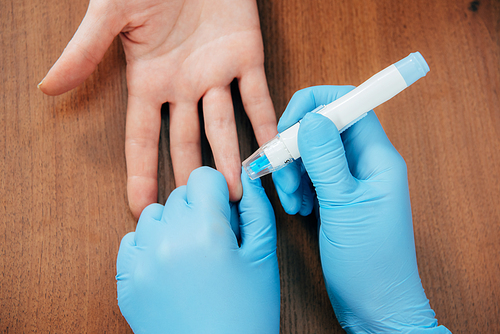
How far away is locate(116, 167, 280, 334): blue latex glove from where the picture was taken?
0.70m

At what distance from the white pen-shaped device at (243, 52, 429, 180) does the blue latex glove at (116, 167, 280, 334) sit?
5.7 inches

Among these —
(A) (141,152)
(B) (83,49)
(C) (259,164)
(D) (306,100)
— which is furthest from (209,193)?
(B) (83,49)

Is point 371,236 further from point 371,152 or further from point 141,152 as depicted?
point 141,152

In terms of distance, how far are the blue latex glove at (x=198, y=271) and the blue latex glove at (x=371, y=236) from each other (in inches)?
7.2

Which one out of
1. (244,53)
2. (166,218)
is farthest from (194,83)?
(166,218)

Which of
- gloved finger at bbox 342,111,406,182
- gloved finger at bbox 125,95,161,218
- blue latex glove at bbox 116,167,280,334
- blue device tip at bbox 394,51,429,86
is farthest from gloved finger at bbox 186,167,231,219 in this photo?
blue device tip at bbox 394,51,429,86

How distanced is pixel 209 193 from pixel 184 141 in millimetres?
212

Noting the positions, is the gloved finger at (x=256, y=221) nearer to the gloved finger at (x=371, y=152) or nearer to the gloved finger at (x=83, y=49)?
the gloved finger at (x=371, y=152)

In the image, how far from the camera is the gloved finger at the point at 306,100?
2.62 feet

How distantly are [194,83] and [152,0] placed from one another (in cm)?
26

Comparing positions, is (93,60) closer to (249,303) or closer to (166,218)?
(166,218)

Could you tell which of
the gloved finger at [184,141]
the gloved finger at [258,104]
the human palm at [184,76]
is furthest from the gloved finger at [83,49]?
the gloved finger at [258,104]

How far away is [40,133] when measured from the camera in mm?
870

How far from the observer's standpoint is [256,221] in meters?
0.80
